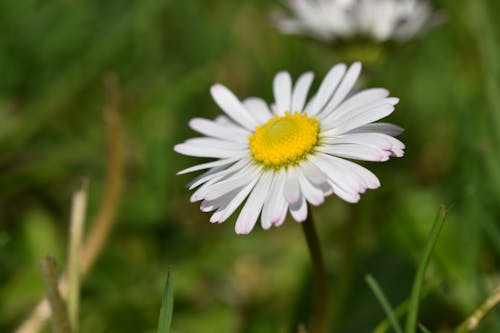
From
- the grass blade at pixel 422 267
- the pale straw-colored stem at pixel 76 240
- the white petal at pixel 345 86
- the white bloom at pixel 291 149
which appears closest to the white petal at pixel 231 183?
the white bloom at pixel 291 149

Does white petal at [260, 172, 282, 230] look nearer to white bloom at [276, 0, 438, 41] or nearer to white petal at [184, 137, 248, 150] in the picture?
white petal at [184, 137, 248, 150]

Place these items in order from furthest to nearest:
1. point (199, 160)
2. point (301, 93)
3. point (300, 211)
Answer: point (199, 160) < point (301, 93) < point (300, 211)

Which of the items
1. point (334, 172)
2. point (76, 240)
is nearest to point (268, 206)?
point (334, 172)

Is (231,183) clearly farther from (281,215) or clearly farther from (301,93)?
(301,93)

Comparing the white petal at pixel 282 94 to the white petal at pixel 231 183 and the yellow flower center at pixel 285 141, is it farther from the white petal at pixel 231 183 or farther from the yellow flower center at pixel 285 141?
the white petal at pixel 231 183

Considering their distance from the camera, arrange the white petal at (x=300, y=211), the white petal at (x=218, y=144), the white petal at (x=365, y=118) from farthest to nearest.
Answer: the white petal at (x=218, y=144) → the white petal at (x=365, y=118) → the white petal at (x=300, y=211)

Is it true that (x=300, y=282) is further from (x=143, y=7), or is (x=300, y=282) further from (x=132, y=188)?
(x=143, y=7)

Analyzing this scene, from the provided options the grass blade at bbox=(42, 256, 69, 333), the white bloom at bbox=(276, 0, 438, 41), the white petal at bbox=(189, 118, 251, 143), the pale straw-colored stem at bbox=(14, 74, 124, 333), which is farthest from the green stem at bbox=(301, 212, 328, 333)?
the white bloom at bbox=(276, 0, 438, 41)
